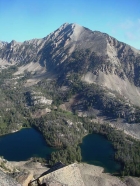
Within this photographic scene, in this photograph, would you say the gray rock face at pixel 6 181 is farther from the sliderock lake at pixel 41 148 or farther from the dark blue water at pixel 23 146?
the dark blue water at pixel 23 146

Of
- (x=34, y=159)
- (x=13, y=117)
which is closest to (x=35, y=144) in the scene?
(x=34, y=159)

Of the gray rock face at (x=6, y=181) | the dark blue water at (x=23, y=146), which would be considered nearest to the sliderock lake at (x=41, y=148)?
the dark blue water at (x=23, y=146)

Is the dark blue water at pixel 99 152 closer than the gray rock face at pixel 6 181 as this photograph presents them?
No

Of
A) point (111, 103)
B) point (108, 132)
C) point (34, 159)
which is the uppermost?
point (111, 103)

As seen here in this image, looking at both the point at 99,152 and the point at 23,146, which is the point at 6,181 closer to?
the point at 99,152

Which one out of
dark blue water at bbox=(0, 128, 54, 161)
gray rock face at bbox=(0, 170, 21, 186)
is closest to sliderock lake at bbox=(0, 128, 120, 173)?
dark blue water at bbox=(0, 128, 54, 161)

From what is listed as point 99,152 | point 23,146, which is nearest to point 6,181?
point 99,152

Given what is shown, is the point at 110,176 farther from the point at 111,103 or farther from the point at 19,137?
the point at 111,103

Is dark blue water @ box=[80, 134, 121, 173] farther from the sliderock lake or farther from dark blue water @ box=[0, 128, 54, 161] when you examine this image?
dark blue water @ box=[0, 128, 54, 161]
